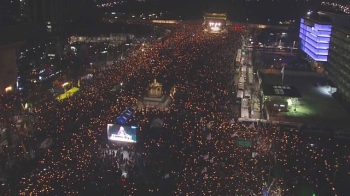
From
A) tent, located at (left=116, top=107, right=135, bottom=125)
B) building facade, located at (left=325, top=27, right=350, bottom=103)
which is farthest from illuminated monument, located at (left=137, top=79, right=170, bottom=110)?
building facade, located at (left=325, top=27, right=350, bottom=103)

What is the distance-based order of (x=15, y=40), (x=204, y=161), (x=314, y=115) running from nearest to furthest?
1. (x=204, y=161)
2. (x=314, y=115)
3. (x=15, y=40)

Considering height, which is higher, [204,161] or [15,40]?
[15,40]

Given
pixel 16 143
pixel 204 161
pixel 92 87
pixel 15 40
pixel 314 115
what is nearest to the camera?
pixel 204 161

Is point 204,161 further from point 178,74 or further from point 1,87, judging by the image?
point 1,87

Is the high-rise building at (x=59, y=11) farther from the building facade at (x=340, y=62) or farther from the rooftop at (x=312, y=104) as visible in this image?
the building facade at (x=340, y=62)

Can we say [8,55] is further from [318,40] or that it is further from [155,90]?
[318,40]

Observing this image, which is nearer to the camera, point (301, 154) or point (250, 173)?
point (250, 173)

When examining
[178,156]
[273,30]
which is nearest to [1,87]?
[178,156]
